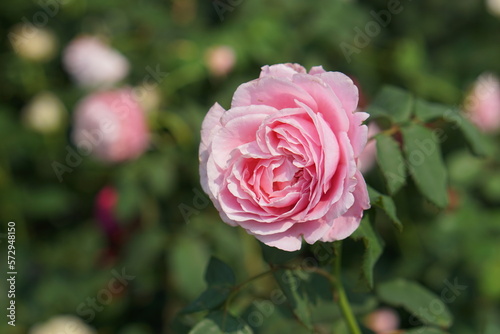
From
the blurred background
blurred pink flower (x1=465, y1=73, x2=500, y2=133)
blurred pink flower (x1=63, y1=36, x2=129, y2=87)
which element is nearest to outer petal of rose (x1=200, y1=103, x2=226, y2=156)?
the blurred background

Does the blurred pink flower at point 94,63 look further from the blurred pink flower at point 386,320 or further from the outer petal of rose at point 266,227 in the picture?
the outer petal of rose at point 266,227

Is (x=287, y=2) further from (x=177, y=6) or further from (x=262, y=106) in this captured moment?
(x=262, y=106)

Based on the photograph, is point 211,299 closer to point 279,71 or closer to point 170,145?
point 279,71

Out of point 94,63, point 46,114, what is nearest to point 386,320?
point 94,63

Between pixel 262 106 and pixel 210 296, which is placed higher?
pixel 262 106

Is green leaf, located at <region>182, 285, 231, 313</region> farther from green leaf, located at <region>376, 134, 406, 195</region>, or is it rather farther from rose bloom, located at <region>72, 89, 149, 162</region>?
rose bloom, located at <region>72, 89, 149, 162</region>

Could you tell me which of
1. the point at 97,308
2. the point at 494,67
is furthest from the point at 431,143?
the point at 494,67
